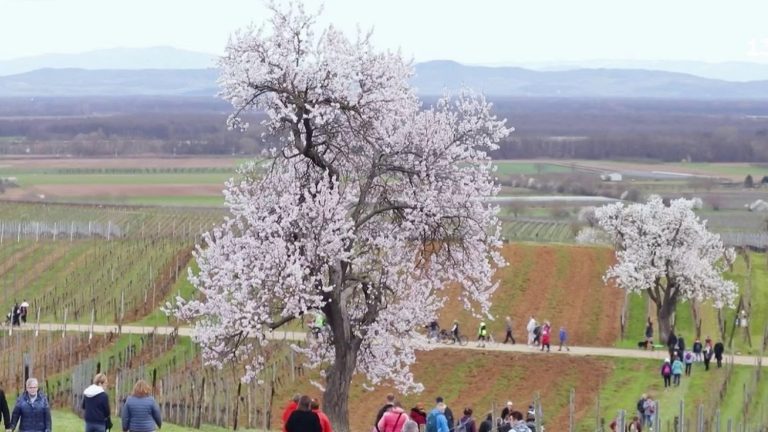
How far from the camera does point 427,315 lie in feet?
94.4

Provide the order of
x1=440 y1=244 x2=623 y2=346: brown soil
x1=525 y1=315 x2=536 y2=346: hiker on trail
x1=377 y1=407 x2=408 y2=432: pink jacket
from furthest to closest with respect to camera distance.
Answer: x1=440 y1=244 x2=623 y2=346: brown soil < x1=525 y1=315 x2=536 y2=346: hiker on trail < x1=377 y1=407 x2=408 y2=432: pink jacket

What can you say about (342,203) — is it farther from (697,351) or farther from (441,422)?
(697,351)

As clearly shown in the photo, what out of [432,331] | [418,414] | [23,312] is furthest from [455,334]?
[418,414]

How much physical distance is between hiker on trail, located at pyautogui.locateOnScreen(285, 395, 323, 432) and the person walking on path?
1.67 m

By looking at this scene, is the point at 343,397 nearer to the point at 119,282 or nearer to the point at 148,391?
the point at 148,391

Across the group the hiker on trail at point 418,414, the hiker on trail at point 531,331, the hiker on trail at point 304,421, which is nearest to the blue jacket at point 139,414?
the hiker on trail at point 304,421

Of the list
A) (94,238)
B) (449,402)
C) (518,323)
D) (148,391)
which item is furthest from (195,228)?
(148,391)

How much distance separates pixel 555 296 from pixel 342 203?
2823 centimetres

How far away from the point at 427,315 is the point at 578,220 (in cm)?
6821

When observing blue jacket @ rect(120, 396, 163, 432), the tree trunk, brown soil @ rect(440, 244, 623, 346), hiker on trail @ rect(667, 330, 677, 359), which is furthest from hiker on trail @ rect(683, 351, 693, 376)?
blue jacket @ rect(120, 396, 163, 432)

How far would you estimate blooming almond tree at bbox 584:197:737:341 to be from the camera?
158 feet

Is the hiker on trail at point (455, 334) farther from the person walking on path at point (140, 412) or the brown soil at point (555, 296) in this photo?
the person walking on path at point (140, 412)

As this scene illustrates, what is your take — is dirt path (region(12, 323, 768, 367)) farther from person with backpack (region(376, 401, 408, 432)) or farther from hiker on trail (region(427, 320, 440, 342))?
person with backpack (region(376, 401, 408, 432))

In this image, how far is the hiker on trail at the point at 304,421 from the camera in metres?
17.4
